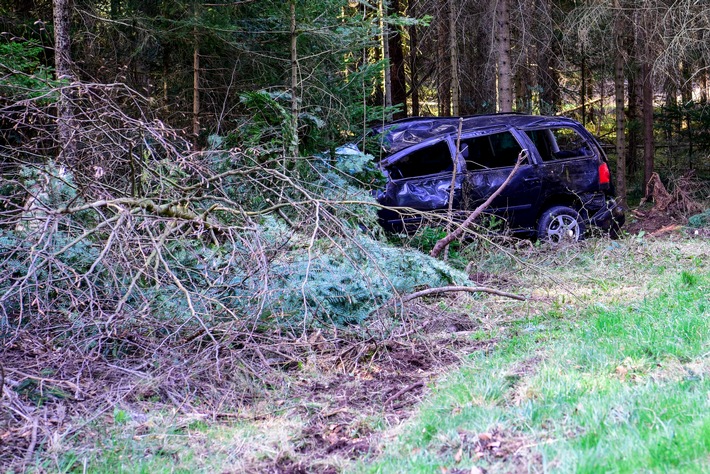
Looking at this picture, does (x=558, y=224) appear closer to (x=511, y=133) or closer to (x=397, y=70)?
(x=511, y=133)

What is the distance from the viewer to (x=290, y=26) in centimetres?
917

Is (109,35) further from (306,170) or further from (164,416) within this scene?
(164,416)

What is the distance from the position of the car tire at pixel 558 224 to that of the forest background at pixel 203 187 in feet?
5.65

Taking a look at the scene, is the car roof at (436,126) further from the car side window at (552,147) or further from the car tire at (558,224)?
the car tire at (558,224)

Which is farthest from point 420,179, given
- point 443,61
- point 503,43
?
point 443,61

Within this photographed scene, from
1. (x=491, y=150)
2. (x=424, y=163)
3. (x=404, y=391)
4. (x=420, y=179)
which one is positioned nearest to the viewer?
(x=404, y=391)

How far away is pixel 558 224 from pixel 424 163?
2.21m

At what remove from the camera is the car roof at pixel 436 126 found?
31.2ft

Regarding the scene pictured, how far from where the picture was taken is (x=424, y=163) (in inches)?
365

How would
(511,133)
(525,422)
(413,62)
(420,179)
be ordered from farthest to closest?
(413,62) < (511,133) < (420,179) < (525,422)

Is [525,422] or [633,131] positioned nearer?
[525,422]

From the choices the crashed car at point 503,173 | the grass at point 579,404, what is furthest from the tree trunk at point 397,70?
the grass at point 579,404

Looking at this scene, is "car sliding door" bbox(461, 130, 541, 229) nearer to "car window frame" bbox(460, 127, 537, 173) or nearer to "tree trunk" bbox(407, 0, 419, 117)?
"car window frame" bbox(460, 127, 537, 173)

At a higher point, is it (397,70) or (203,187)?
(397,70)
